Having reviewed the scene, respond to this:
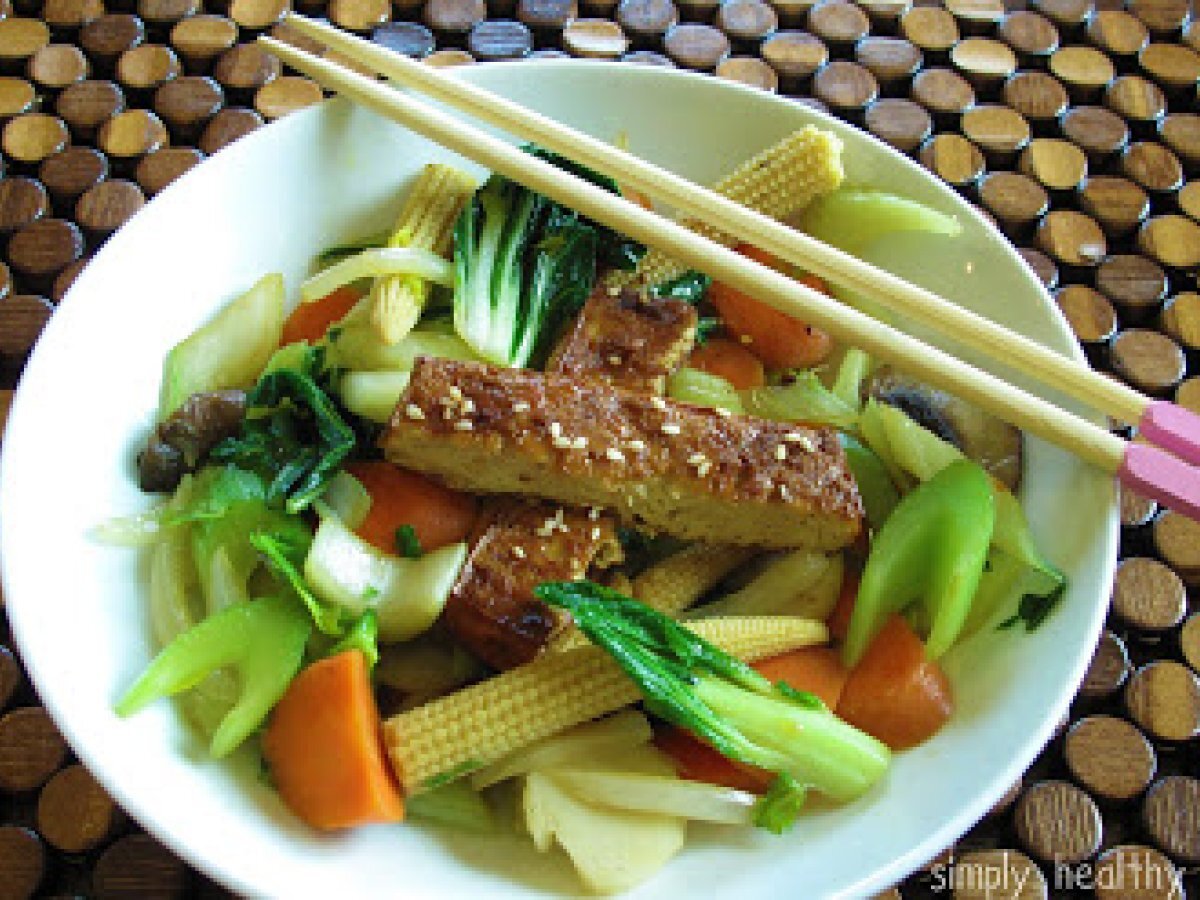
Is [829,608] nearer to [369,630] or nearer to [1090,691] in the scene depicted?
[1090,691]

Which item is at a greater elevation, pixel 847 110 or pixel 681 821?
pixel 847 110

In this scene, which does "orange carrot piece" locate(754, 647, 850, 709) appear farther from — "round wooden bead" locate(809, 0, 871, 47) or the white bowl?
"round wooden bead" locate(809, 0, 871, 47)

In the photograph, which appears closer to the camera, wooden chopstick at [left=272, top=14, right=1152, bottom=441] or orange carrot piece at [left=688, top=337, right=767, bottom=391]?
wooden chopstick at [left=272, top=14, right=1152, bottom=441]

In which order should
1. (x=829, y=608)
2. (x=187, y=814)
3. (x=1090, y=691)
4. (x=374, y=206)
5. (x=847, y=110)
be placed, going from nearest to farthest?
1. (x=187, y=814)
2. (x=829, y=608)
3. (x=1090, y=691)
4. (x=374, y=206)
5. (x=847, y=110)

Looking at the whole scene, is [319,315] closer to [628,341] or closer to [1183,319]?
[628,341]

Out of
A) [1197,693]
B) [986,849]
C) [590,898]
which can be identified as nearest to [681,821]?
[590,898]

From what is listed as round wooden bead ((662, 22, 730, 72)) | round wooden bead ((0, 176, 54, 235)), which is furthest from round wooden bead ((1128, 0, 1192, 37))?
round wooden bead ((0, 176, 54, 235))

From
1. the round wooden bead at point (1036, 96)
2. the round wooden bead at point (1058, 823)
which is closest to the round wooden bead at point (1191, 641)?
the round wooden bead at point (1058, 823)
